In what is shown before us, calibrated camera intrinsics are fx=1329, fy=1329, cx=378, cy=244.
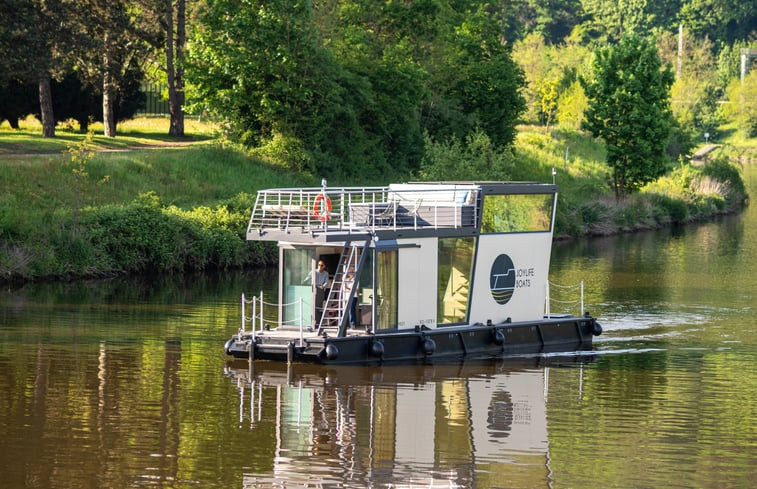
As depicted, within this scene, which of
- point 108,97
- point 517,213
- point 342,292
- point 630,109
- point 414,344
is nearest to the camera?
point 342,292

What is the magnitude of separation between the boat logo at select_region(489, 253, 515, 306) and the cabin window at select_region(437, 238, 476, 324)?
32.8 inches

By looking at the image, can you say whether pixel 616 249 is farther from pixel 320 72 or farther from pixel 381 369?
pixel 381 369

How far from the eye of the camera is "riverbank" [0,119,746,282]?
4578 centimetres

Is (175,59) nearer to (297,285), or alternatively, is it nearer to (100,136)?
(100,136)

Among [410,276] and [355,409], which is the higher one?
[410,276]

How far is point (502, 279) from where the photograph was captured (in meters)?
32.6

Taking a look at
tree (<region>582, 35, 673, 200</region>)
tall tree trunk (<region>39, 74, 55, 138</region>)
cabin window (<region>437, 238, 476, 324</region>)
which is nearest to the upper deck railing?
cabin window (<region>437, 238, 476, 324</region>)

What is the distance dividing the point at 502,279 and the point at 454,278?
60.2 inches

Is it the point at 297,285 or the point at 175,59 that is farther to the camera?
the point at 175,59

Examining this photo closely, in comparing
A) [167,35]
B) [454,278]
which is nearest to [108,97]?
[167,35]

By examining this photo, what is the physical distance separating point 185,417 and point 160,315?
13.7 m

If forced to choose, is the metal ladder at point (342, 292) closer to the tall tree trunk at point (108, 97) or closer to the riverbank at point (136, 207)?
the riverbank at point (136, 207)

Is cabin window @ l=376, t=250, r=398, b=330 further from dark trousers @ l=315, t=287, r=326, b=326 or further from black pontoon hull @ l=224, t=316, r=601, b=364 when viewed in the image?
dark trousers @ l=315, t=287, r=326, b=326

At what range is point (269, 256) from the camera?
52688 millimetres
